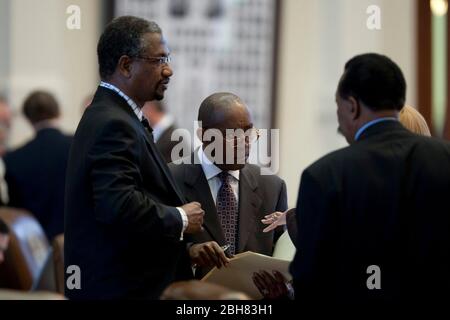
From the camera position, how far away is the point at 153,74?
11.1ft

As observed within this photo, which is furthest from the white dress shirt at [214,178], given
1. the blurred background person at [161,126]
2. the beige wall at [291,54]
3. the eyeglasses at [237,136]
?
the beige wall at [291,54]

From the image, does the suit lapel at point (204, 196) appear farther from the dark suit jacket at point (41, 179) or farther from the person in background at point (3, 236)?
the dark suit jacket at point (41, 179)

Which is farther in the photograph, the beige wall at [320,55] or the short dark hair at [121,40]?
the beige wall at [320,55]

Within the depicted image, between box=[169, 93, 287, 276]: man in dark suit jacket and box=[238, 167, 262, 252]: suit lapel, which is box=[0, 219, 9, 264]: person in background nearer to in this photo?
box=[169, 93, 287, 276]: man in dark suit jacket

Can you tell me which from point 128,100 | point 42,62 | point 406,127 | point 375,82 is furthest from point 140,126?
point 42,62

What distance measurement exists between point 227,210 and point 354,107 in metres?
0.85

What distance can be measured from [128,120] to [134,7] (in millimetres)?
5721

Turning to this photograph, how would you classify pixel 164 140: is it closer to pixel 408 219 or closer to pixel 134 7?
pixel 134 7

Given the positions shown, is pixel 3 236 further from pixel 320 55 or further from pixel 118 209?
pixel 320 55

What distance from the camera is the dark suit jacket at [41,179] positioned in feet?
20.8

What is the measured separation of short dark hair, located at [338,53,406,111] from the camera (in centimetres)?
294

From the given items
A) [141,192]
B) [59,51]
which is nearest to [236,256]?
[141,192]

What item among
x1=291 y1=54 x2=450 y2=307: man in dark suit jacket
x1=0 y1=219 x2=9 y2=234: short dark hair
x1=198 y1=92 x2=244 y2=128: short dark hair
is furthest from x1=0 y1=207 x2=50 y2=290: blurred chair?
x1=291 y1=54 x2=450 y2=307: man in dark suit jacket

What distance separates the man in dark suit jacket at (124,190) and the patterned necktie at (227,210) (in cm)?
27
